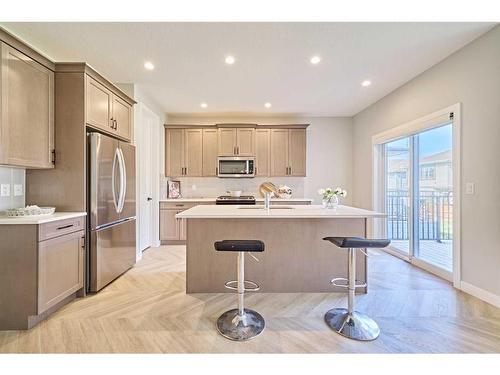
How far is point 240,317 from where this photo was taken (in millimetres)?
2039

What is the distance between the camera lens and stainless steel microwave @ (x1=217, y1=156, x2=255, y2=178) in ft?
16.3

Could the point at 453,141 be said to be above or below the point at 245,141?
below

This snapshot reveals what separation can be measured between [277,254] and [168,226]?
8.93ft

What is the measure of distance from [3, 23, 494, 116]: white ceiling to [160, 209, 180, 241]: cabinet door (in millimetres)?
2080

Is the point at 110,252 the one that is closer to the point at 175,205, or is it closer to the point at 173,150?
the point at 175,205

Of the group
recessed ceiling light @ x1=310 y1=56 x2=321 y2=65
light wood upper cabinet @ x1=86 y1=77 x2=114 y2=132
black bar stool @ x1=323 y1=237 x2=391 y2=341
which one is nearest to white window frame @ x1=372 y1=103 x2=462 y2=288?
black bar stool @ x1=323 y1=237 x2=391 y2=341

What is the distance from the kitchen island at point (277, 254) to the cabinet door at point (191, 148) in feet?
8.24

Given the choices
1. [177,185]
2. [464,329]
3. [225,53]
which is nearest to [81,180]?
[225,53]

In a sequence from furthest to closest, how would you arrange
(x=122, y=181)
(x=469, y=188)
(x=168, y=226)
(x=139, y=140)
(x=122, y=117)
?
(x=168, y=226) < (x=139, y=140) < (x=122, y=117) < (x=122, y=181) < (x=469, y=188)

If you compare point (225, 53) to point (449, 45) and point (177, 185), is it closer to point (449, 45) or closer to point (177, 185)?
point (449, 45)


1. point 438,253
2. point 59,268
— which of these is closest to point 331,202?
point 438,253

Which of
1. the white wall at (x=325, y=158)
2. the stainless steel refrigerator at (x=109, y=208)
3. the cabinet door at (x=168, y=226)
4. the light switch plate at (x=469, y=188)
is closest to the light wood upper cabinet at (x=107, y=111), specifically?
the stainless steel refrigerator at (x=109, y=208)
